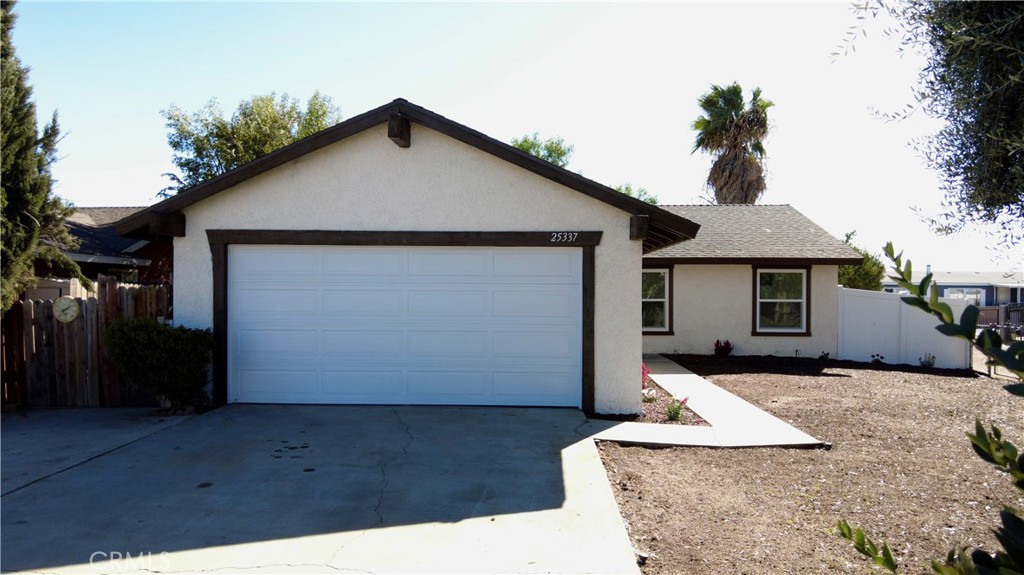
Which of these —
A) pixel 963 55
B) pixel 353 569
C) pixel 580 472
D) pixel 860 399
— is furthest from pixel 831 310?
pixel 353 569

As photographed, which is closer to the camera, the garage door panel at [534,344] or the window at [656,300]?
the garage door panel at [534,344]

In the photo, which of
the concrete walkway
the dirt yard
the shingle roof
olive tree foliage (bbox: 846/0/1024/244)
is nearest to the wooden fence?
the shingle roof

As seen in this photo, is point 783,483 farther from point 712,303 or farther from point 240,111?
point 240,111

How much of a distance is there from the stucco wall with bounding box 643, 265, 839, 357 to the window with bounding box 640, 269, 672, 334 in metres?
0.21

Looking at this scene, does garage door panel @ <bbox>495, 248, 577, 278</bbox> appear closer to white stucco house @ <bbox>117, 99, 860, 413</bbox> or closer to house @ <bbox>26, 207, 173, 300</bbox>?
white stucco house @ <bbox>117, 99, 860, 413</bbox>

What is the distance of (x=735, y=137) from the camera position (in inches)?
1091

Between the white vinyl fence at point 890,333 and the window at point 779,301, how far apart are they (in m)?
1.21

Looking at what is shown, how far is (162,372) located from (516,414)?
4919mm

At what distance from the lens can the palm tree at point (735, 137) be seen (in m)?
27.5

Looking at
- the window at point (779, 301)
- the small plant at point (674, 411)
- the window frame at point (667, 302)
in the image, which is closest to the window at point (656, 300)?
the window frame at point (667, 302)

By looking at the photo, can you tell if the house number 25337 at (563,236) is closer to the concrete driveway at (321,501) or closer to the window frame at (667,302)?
the concrete driveway at (321,501)

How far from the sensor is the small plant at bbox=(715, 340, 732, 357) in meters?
17.1

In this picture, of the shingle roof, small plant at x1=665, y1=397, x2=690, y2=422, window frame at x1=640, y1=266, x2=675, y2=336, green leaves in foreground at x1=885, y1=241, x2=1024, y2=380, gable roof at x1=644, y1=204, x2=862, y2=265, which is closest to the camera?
green leaves in foreground at x1=885, y1=241, x2=1024, y2=380

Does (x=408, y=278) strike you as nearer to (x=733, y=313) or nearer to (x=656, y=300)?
(x=656, y=300)
